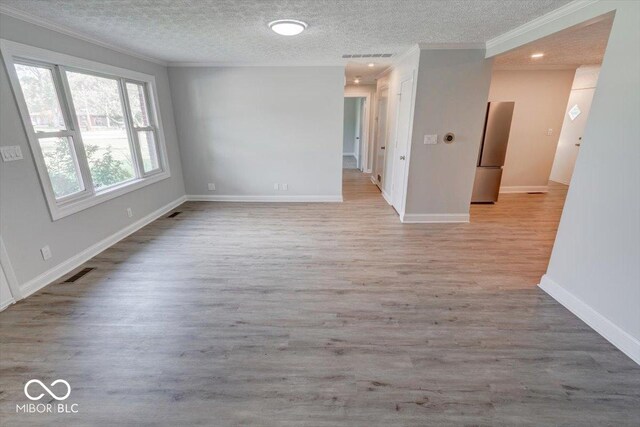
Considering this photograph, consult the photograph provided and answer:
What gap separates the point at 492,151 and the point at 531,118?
4.68ft

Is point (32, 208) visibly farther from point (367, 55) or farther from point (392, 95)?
point (392, 95)

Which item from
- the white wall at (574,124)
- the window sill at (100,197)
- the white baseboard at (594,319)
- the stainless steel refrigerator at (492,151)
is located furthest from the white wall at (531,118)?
the window sill at (100,197)

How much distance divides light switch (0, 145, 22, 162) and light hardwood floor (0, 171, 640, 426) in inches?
48.0

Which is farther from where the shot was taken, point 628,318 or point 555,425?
point 628,318

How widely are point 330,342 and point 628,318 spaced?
2.03m

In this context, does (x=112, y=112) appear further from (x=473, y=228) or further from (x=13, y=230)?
(x=473, y=228)

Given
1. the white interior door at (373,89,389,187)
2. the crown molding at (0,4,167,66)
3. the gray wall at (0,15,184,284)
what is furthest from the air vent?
the gray wall at (0,15,184,284)

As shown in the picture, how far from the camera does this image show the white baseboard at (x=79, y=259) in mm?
2650

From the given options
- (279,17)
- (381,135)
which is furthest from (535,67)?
(279,17)

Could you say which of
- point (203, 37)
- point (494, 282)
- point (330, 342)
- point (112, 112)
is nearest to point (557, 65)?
point (494, 282)

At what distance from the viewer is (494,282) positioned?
281cm

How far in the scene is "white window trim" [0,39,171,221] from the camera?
251cm

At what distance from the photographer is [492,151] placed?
520 centimetres

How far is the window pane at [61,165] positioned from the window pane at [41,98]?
0.47ft
